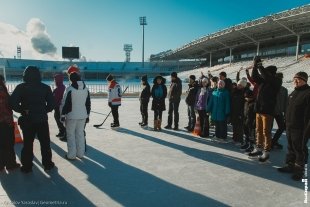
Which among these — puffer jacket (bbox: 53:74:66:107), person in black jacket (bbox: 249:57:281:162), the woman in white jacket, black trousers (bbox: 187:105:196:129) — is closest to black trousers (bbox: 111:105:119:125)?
puffer jacket (bbox: 53:74:66:107)

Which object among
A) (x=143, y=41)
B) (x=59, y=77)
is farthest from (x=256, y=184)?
(x=143, y=41)

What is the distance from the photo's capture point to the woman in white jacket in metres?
5.91

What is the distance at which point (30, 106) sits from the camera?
5.21m

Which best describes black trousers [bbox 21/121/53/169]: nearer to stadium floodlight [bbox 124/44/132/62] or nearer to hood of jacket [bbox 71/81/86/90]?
hood of jacket [bbox 71/81/86/90]

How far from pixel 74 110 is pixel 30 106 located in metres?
0.94

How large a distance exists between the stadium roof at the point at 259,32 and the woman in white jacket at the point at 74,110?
100 feet

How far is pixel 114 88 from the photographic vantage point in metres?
9.67

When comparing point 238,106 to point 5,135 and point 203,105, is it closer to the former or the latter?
point 203,105

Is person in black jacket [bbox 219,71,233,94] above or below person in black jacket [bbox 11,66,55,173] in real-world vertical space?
above

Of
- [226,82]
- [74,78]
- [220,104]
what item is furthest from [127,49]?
[74,78]

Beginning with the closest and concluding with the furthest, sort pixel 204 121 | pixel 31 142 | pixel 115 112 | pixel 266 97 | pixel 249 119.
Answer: pixel 31 142 < pixel 266 97 < pixel 249 119 < pixel 204 121 < pixel 115 112

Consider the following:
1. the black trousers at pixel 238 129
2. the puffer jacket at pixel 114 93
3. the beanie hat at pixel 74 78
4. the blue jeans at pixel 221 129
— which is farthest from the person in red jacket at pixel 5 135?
the black trousers at pixel 238 129

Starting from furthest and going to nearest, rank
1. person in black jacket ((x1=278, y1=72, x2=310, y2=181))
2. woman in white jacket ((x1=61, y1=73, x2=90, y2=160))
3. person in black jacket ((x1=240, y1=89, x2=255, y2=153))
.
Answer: person in black jacket ((x1=240, y1=89, x2=255, y2=153))
woman in white jacket ((x1=61, y1=73, x2=90, y2=160))
person in black jacket ((x1=278, y1=72, x2=310, y2=181))

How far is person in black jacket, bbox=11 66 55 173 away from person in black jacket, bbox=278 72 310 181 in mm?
4114
